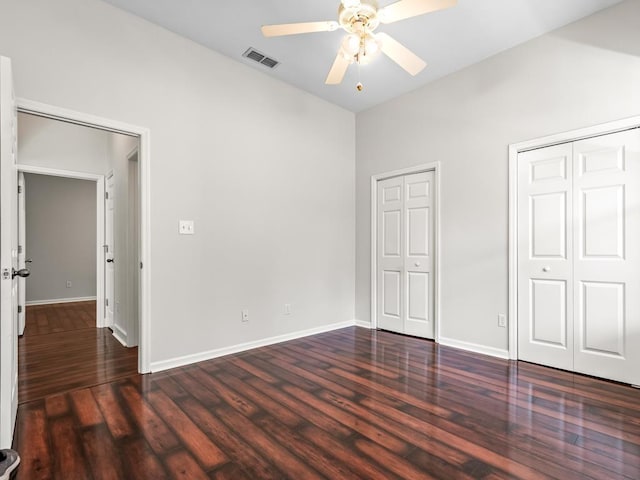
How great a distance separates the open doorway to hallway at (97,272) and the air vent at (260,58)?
1516mm

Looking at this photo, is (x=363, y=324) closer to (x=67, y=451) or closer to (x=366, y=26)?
(x=67, y=451)

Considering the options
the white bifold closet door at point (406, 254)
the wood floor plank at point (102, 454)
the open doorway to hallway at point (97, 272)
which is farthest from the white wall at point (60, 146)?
the white bifold closet door at point (406, 254)

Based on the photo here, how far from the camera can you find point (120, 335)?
13.3 ft

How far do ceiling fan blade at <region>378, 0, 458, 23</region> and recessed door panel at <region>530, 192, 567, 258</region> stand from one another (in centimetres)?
210

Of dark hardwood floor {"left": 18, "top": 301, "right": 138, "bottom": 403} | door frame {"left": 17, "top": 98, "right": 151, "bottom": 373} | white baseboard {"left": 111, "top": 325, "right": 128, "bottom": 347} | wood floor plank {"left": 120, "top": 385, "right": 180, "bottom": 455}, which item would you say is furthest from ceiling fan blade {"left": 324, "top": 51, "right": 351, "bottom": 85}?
white baseboard {"left": 111, "top": 325, "right": 128, "bottom": 347}

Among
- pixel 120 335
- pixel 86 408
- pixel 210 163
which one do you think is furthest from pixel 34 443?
pixel 210 163

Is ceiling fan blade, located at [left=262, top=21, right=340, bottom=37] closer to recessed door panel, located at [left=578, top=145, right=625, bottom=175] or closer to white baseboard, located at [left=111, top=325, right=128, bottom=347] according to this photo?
recessed door panel, located at [left=578, top=145, right=625, bottom=175]

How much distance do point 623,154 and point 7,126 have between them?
4.19 meters

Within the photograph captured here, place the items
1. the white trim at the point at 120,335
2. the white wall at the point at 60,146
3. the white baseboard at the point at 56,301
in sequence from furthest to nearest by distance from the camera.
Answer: the white baseboard at the point at 56,301
the white wall at the point at 60,146
the white trim at the point at 120,335

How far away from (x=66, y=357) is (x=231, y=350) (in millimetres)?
1614

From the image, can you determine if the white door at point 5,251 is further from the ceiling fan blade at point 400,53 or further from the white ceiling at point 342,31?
the ceiling fan blade at point 400,53

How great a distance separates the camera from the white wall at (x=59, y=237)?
6531 millimetres

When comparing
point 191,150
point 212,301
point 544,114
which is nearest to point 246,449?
point 212,301

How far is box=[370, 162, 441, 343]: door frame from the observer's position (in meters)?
3.82
